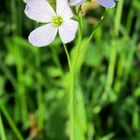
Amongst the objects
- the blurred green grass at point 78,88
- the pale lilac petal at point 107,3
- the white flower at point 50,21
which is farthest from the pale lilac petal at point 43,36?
the blurred green grass at point 78,88

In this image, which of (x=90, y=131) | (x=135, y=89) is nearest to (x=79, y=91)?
(x=90, y=131)

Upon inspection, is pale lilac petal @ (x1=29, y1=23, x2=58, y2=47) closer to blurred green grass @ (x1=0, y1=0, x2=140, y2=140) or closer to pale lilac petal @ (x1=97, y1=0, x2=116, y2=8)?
pale lilac petal @ (x1=97, y1=0, x2=116, y2=8)

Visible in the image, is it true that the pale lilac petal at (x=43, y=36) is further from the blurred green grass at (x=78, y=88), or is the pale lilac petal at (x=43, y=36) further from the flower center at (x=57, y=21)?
the blurred green grass at (x=78, y=88)

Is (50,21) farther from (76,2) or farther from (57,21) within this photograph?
(76,2)

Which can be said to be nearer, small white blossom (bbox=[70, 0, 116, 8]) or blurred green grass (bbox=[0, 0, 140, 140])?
small white blossom (bbox=[70, 0, 116, 8])

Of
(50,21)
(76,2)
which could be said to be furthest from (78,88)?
(76,2)

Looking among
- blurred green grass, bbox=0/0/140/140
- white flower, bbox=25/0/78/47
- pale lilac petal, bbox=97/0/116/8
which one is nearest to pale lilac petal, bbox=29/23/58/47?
white flower, bbox=25/0/78/47

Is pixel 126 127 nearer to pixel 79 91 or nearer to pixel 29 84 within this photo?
pixel 79 91
